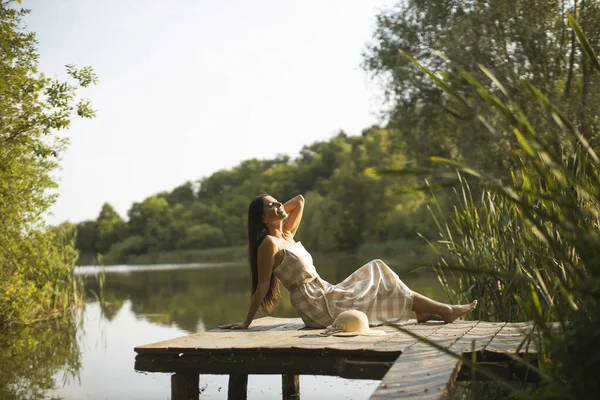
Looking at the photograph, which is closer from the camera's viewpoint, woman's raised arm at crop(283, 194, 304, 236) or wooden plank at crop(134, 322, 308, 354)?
wooden plank at crop(134, 322, 308, 354)

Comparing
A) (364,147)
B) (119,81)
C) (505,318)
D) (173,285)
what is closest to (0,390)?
(505,318)

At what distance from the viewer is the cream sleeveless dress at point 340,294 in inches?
185

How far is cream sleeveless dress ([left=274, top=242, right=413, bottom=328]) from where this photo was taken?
4688 mm

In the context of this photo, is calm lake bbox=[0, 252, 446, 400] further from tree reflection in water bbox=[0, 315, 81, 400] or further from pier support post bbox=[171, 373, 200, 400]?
pier support post bbox=[171, 373, 200, 400]

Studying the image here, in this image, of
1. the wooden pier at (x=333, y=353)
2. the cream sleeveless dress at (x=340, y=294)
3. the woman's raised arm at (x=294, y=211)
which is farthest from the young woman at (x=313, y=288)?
the woman's raised arm at (x=294, y=211)

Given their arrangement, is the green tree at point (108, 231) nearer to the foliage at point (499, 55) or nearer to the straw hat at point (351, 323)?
the foliage at point (499, 55)

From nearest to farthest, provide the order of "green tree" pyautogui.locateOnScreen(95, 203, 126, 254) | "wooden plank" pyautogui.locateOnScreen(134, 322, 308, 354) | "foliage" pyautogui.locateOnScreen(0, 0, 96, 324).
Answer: "wooden plank" pyautogui.locateOnScreen(134, 322, 308, 354)
"foliage" pyautogui.locateOnScreen(0, 0, 96, 324)
"green tree" pyautogui.locateOnScreen(95, 203, 126, 254)

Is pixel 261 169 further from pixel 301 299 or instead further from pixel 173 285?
pixel 301 299

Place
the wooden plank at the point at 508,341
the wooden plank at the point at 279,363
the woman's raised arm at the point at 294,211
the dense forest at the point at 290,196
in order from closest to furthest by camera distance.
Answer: the wooden plank at the point at 508,341
the wooden plank at the point at 279,363
the woman's raised arm at the point at 294,211
the dense forest at the point at 290,196

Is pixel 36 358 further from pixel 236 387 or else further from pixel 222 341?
pixel 222 341

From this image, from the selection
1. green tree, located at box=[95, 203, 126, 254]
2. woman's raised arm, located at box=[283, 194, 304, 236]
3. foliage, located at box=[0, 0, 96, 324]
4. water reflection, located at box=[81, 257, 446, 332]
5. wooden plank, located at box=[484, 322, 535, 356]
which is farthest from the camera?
green tree, located at box=[95, 203, 126, 254]

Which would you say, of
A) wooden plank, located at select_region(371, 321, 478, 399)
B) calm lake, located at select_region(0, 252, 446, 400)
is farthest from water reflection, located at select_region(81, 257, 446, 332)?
wooden plank, located at select_region(371, 321, 478, 399)

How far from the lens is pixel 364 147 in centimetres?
4178

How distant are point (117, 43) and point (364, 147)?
73.9ft
